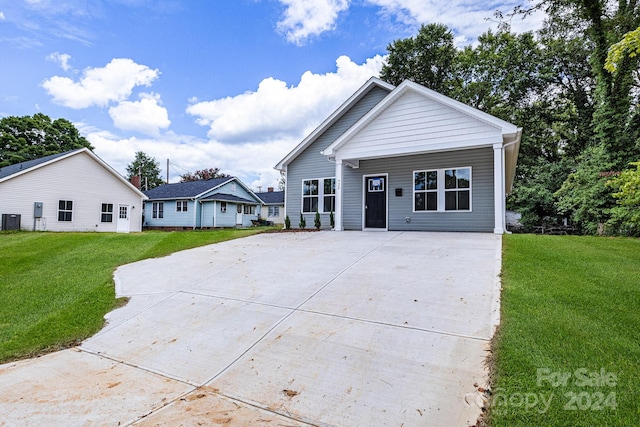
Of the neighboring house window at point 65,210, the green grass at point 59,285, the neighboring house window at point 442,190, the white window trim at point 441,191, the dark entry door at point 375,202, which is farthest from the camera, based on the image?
the neighboring house window at point 65,210

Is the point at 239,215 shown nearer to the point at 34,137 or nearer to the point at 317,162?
the point at 317,162

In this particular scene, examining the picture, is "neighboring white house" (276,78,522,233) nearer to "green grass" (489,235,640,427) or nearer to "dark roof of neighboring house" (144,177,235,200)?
"green grass" (489,235,640,427)

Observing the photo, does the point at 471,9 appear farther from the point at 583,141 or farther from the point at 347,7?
the point at 583,141

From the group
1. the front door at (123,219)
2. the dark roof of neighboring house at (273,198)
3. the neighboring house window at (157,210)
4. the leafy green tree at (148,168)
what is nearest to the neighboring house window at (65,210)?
the front door at (123,219)

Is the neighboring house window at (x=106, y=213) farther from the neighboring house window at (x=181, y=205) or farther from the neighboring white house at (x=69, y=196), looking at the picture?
the neighboring house window at (x=181, y=205)

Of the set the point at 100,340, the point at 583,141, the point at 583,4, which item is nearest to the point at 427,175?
the point at 100,340

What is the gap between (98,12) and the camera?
12.4m

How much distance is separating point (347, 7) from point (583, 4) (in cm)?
1106

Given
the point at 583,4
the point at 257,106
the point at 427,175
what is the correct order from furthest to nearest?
the point at 257,106
the point at 583,4
the point at 427,175

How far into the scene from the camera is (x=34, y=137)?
1368 inches

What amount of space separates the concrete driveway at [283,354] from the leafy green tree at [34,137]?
128 ft

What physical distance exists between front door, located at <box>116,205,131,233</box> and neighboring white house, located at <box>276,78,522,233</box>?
16420 mm

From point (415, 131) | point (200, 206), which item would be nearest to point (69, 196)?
point (200, 206)

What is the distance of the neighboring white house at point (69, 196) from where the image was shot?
17938 millimetres
